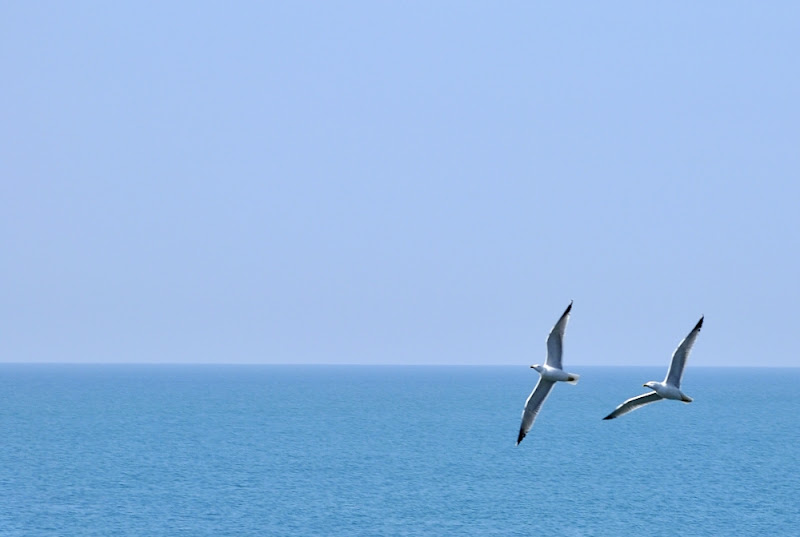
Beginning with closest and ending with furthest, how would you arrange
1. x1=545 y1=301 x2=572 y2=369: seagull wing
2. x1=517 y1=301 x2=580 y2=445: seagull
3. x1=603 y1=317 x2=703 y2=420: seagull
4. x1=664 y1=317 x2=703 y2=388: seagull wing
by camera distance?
x1=664 y1=317 x2=703 y2=388: seagull wing, x1=603 y1=317 x2=703 y2=420: seagull, x1=545 y1=301 x2=572 y2=369: seagull wing, x1=517 y1=301 x2=580 y2=445: seagull

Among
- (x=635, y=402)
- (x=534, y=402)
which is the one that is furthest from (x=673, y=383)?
(x=534, y=402)

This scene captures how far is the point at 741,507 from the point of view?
147125 millimetres

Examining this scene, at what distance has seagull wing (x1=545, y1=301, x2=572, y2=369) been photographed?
34719 millimetres

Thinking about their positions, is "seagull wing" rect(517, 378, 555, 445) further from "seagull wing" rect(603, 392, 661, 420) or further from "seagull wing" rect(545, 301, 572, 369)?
"seagull wing" rect(603, 392, 661, 420)

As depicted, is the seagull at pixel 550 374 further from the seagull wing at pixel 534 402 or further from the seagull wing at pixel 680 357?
the seagull wing at pixel 680 357

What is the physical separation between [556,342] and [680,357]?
4.39 meters

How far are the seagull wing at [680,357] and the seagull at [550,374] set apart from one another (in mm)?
3285

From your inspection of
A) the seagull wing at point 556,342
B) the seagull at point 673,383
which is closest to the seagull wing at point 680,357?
the seagull at point 673,383

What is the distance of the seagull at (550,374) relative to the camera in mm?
35062

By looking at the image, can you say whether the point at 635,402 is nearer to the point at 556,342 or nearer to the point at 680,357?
the point at 680,357

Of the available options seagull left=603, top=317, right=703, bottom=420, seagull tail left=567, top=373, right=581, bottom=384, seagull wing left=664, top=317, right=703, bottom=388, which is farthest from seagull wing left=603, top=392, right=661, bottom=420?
seagull tail left=567, top=373, right=581, bottom=384

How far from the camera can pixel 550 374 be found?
119 feet

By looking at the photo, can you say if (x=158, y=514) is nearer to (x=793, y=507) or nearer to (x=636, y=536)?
(x=636, y=536)

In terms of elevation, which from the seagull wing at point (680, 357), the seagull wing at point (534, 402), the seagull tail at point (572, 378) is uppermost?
the seagull wing at point (680, 357)
